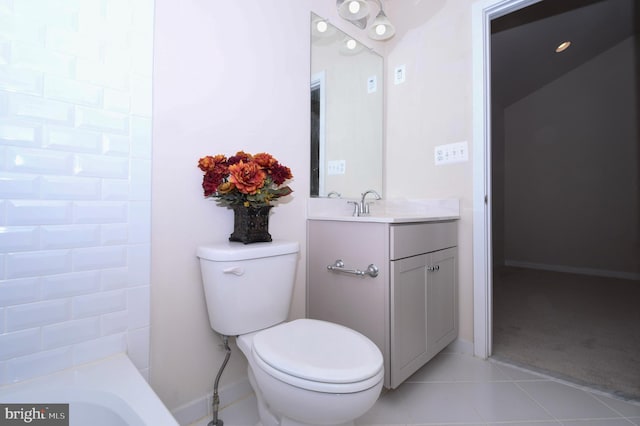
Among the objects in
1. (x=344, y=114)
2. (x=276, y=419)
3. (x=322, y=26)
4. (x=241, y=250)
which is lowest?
(x=276, y=419)

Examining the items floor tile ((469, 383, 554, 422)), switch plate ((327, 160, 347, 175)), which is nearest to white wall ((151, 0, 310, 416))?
switch plate ((327, 160, 347, 175))

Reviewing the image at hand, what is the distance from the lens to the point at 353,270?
1.36 metres

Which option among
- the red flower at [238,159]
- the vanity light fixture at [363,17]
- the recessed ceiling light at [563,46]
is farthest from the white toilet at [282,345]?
the recessed ceiling light at [563,46]

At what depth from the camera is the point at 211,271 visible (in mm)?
1095

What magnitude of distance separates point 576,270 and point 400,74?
3754mm

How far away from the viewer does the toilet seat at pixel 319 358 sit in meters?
0.80

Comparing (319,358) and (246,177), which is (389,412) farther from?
(246,177)

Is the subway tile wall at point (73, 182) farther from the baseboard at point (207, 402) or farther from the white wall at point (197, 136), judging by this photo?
the baseboard at point (207, 402)

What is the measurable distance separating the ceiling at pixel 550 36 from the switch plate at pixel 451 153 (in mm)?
1291

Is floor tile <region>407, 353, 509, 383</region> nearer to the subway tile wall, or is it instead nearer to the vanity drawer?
the vanity drawer

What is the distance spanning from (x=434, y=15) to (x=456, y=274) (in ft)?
5.47

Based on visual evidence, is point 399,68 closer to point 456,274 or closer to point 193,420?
point 456,274

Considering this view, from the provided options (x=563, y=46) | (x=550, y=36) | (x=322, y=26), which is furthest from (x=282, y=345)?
(x=563, y=46)

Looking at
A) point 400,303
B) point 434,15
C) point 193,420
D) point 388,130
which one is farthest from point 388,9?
point 193,420
